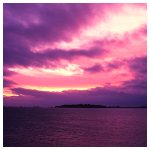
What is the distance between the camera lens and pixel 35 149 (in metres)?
3.80

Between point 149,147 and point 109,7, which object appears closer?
point 149,147

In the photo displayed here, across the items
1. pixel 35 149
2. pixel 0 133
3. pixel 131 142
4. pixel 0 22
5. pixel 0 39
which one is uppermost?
pixel 0 22

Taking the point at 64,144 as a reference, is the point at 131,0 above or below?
above

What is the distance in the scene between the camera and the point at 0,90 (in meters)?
3.54

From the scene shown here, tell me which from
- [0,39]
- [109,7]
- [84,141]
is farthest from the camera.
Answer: [84,141]

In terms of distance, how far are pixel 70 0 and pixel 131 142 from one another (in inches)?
551

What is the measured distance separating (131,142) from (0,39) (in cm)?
1424

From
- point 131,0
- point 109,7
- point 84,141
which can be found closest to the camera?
point 131,0

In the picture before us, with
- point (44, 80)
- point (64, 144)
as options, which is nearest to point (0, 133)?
point (64, 144)

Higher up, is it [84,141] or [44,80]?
[44,80]

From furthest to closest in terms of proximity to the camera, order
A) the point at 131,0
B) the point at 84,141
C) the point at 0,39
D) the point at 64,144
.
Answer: the point at 84,141
the point at 64,144
the point at 131,0
the point at 0,39

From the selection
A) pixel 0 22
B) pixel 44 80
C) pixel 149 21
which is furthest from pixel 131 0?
pixel 44 80

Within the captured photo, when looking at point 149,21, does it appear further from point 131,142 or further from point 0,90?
point 131,142

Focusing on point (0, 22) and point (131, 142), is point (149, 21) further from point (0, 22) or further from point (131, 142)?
point (131, 142)
